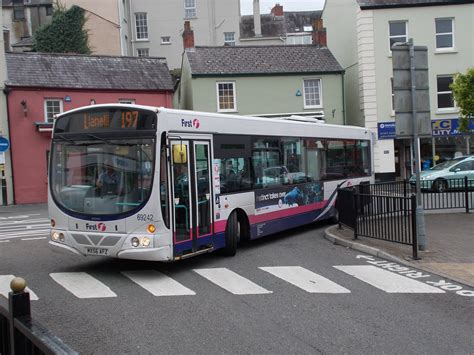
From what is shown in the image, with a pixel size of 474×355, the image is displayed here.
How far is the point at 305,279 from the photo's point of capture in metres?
8.41

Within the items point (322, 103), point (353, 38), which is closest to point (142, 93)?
point (322, 103)

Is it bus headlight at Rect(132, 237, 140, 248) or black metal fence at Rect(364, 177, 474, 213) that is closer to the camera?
bus headlight at Rect(132, 237, 140, 248)

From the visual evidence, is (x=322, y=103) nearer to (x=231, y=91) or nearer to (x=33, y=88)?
(x=231, y=91)

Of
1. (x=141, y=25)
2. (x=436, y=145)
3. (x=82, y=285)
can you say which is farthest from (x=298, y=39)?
(x=82, y=285)

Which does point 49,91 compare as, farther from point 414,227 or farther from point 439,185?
point 414,227

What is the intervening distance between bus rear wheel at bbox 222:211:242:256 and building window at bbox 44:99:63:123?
1999cm

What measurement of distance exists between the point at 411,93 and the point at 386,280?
4018mm

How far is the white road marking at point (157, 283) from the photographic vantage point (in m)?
7.72

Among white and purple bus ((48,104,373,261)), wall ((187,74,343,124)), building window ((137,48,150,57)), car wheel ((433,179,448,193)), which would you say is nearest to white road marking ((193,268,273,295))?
white and purple bus ((48,104,373,261))

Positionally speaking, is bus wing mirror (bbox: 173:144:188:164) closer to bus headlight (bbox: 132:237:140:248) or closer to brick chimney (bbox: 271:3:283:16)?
bus headlight (bbox: 132:237:140:248)

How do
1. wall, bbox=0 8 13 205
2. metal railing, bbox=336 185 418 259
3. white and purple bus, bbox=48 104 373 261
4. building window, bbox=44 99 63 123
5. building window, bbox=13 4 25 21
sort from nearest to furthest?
white and purple bus, bbox=48 104 373 261 < metal railing, bbox=336 185 418 259 < wall, bbox=0 8 13 205 < building window, bbox=44 99 63 123 < building window, bbox=13 4 25 21

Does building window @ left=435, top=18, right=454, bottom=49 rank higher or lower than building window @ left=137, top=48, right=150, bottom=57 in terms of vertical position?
lower

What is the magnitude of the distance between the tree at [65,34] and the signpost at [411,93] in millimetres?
34505

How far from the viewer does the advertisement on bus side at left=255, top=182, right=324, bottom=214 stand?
1165cm
